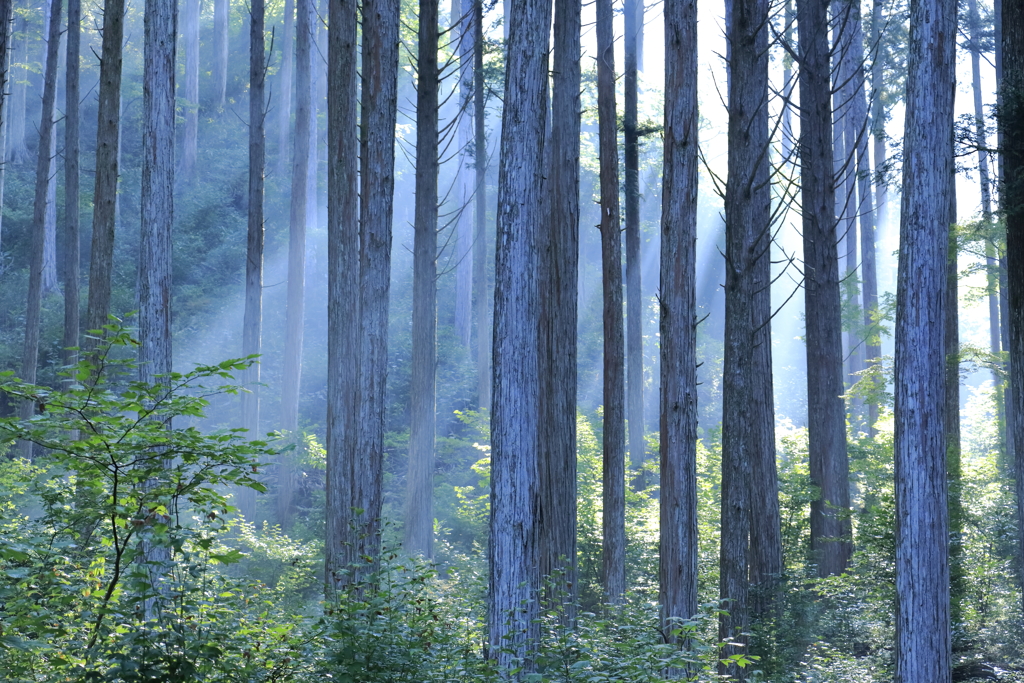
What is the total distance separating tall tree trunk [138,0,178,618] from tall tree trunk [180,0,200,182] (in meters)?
22.0

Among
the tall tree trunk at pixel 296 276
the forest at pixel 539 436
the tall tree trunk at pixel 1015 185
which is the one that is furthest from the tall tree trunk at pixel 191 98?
the tall tree trunk at pixel 1015 185

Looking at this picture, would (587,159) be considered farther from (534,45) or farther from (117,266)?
(534,45)

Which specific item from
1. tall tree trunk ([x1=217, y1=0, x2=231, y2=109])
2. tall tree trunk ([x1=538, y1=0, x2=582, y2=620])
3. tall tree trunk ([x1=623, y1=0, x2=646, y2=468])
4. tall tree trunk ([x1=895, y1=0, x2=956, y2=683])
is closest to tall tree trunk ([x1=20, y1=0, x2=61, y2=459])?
tall tree trunk ([x1=538, y1=0, x2=582, y2=620])

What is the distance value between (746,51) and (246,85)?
3500cm

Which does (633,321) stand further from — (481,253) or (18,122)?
(18,122)

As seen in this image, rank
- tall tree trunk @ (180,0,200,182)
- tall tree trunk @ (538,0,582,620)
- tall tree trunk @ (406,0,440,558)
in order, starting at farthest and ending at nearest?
tall tree trunk @ (180,0,200,182) < tall tree trunk @ (406,0,440,558) < tall tree trunk @ (538,0,582,620)

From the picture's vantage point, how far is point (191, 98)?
31.8m

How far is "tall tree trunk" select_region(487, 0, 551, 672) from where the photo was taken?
600 cm

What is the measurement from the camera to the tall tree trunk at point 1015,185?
27.0 feet

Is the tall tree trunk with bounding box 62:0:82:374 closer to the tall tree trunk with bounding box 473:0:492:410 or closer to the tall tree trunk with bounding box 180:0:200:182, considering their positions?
the tall tree trunk with bounding box 473:0:492:410

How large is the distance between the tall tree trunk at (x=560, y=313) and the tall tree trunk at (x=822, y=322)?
538 centimetres

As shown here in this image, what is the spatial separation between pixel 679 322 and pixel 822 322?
21.0ft

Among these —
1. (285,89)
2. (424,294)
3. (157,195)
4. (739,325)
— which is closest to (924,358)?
(739,325)

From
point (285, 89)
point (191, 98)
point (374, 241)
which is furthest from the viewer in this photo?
point (191, 98)
